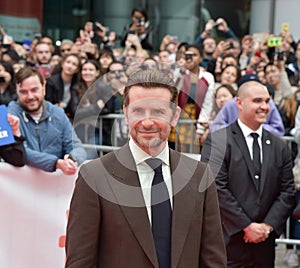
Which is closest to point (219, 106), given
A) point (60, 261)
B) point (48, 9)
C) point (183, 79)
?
point (60, 261)

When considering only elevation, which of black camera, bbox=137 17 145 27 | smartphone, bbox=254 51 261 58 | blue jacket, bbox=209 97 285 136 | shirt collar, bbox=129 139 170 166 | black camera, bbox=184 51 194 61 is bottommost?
blue jacket, bbox=209 97 285 136

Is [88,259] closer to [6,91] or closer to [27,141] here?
[27,141]

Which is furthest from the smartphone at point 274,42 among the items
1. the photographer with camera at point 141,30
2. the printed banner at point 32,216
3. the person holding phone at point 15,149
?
the person holding phone at point 15,149

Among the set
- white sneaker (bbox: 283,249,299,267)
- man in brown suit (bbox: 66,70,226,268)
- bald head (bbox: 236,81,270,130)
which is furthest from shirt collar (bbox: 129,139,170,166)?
white sneaker (bbox: 283,249,299,267)

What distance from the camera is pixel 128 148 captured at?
347 centimetres

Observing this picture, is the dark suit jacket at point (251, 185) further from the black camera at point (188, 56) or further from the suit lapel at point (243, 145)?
the black camera at point (188, 56)

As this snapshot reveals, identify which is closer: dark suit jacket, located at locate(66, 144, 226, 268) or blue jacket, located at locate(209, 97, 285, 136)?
dark suit jacket, located at locate(66, 144, 226, 268)

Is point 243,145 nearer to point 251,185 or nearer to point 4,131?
point 251,185

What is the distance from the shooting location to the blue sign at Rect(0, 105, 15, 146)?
609 cm

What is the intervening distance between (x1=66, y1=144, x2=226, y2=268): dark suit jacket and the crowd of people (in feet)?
1.02

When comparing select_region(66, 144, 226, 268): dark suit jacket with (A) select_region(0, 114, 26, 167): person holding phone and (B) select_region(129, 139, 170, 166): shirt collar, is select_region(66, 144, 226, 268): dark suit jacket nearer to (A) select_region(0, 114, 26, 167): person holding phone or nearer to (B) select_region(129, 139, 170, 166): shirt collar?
(B) select_region(129, 139, 170, 166): shirt collar

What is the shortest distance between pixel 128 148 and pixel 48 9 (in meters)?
15.9

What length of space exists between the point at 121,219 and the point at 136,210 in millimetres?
72

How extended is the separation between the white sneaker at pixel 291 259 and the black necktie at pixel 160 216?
4.39m
